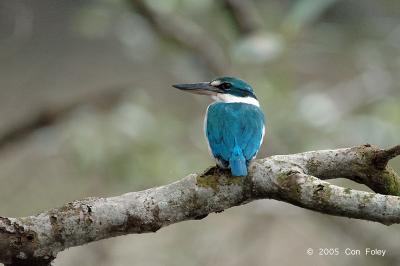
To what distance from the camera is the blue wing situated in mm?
2566

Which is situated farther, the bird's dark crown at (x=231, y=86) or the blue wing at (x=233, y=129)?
the bird's dark crown at (x=231, y=86)

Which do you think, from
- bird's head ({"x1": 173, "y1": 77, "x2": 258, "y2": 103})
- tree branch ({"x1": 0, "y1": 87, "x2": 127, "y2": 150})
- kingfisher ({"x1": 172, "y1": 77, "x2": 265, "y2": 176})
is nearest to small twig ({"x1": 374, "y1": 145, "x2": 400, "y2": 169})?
kingfisher ({"x1": 172, "y1": 77, "x2": 265, "y2": 176})

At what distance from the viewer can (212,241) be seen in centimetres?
464

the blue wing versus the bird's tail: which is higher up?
the blue wing

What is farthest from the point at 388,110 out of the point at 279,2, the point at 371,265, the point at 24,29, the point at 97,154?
the point at 24,29

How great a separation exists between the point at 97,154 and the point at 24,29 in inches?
44.8

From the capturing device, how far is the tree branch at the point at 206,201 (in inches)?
74.2

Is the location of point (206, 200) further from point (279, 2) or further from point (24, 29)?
point (279, 2)

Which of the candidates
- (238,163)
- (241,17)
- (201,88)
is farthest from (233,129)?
(241,17)

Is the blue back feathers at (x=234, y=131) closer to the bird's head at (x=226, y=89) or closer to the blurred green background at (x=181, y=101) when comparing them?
the bird's head at (x=226, y=89)

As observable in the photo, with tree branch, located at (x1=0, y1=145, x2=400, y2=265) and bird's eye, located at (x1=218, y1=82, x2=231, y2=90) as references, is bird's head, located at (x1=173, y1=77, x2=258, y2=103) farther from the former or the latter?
tree branch, located at (x1=0, y1=145, x2=400, y2=265)

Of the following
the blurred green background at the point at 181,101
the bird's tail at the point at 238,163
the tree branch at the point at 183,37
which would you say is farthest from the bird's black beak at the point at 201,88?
the tree branch at the point at 183,37

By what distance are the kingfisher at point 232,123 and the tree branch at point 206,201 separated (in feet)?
0.31

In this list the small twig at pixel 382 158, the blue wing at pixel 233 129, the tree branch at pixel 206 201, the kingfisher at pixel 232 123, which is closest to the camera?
the tree branch at pixel 206 201
